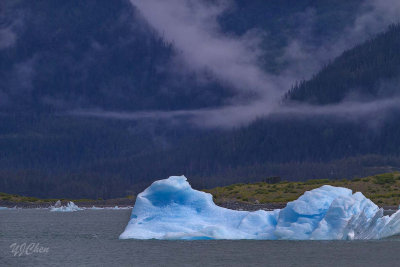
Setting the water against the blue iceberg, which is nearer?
the water

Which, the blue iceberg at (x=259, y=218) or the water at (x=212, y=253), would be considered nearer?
the water at (x=212, y=253)

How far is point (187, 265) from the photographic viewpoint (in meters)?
50.2

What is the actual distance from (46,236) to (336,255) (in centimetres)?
4008

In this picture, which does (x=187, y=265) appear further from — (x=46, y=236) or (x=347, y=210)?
(x=46, y=236)

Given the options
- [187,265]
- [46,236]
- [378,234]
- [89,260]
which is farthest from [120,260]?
[46,236]

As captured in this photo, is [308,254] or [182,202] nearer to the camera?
[308,254]

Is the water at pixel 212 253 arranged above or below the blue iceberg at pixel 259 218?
below

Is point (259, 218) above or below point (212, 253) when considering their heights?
above

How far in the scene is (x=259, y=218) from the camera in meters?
63.5

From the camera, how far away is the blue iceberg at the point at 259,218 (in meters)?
60.0

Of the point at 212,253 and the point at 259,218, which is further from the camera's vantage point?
the point at 259,218

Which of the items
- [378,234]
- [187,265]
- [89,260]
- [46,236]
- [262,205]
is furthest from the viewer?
[262,205]

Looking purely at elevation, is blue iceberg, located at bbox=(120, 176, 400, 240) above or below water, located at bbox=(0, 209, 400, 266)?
above

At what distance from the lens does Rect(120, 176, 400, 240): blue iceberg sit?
197ft
